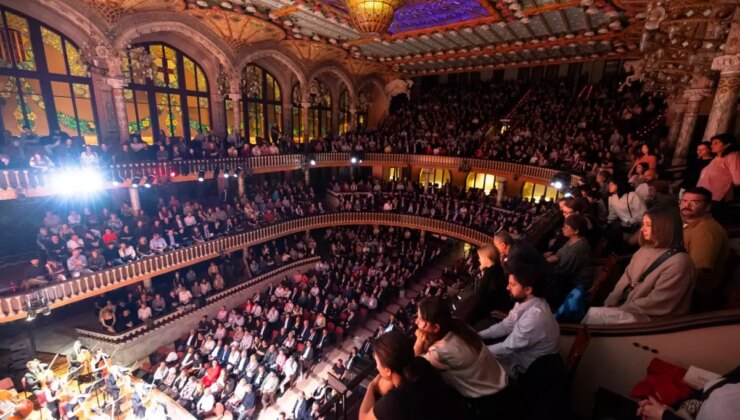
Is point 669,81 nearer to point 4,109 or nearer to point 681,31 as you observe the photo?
point 681,31

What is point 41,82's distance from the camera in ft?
35.8

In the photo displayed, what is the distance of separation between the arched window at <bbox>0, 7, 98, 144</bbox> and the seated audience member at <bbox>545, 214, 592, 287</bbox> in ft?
49.0

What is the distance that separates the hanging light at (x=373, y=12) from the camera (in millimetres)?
5859

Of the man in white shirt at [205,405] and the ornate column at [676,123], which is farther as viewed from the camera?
the ornate column at [676,123]

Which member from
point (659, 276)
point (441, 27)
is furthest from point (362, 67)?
point (659, 276)

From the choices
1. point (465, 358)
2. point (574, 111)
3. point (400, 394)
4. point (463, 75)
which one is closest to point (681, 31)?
point (465, 358)

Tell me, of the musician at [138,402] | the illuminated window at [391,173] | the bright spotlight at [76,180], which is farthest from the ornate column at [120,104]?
the illuminated window at [391,173]

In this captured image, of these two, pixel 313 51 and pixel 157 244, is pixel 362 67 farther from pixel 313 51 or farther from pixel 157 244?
pixel 157 244

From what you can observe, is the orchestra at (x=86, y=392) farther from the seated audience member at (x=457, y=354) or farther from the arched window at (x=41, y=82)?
the seated audience member at (x=457, y=354)

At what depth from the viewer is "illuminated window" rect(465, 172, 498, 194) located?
19.9 m

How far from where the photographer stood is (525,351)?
2.54 metres

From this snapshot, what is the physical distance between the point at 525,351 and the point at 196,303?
1226cm

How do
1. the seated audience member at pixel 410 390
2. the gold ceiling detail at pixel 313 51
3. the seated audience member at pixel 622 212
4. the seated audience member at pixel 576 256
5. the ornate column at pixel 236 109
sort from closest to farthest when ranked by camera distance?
the seated audience member at pixel 410 390 → the seated audience member at pixel 576 256 → the seated audience member at pixel 622 212 → the ornate column at pixel 236 109 → the gold ceiling detail at pixel 313 51

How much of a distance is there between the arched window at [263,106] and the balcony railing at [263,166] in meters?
2.58
